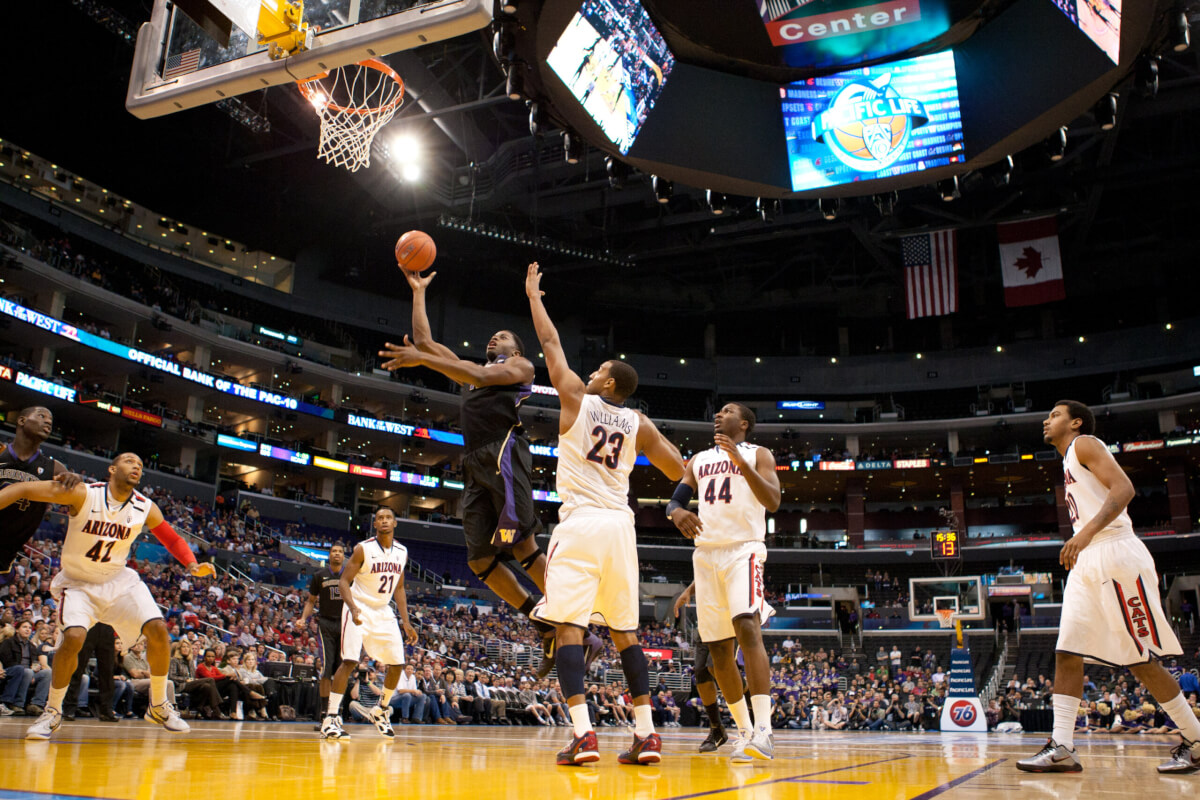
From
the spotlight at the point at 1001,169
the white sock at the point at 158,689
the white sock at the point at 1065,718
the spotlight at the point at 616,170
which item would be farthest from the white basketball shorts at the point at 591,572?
the spotlight at the point at 1001,169

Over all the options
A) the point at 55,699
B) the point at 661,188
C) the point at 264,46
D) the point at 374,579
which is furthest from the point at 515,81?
the point at 55,699

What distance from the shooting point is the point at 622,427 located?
5.07 m

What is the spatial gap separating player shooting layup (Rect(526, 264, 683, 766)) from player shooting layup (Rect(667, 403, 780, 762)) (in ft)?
1.81

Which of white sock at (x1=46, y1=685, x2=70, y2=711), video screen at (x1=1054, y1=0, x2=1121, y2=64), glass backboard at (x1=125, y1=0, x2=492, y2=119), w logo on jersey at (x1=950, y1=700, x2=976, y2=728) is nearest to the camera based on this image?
white sock at (x1=46, y1=685, x2=70, y2=711)

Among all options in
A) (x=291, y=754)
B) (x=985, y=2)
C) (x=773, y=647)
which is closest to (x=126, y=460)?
(x=291, y=754)

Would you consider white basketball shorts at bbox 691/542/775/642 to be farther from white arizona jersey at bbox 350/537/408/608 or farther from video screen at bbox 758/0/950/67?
video screen at bbox 758/0/950/67

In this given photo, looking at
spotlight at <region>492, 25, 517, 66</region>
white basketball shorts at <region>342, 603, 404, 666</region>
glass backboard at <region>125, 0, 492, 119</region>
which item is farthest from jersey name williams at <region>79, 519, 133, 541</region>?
spotlight at <region>492, 25, 517, 66</region>

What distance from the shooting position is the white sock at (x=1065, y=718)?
4.70 metres

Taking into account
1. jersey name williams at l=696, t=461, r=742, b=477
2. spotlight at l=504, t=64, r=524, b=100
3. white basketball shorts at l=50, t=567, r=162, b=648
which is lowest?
white basketball shorts at l=50, t=567, r=162, b=648

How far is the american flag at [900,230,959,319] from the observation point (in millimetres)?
31578

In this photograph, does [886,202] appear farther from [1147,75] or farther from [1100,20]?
[1100,20]

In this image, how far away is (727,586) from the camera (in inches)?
218

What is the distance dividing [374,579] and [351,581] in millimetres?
262

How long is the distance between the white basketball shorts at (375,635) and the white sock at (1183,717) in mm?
5853
